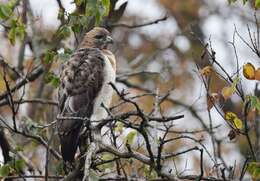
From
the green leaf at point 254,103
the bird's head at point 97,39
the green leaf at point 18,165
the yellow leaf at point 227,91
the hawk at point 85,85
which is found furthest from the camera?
the bird's head at point 97,39

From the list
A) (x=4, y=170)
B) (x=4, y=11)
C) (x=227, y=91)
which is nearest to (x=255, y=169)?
(x=227, y=91)

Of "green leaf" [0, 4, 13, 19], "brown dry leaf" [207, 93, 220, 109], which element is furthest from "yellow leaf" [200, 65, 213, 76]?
"green leaf" [0, 4, 13, 19]

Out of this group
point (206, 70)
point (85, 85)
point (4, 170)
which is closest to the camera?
point (206, 70)

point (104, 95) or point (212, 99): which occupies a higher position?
Answer: point (104, 95)

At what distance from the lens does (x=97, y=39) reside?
864 centimetres

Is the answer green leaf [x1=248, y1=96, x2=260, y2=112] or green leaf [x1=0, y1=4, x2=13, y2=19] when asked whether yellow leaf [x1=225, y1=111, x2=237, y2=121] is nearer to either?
green leaf [x1=248, y1=96, x2=260, y2=112]

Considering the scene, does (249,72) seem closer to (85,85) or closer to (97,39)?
(85,85)

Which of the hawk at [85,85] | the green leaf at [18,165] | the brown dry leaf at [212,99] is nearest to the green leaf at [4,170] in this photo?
the green leaf at [18,165]

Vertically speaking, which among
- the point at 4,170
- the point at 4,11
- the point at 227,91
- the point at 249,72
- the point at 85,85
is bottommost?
the point at 4,170

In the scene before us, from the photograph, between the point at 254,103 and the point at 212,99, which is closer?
the point at 254,103

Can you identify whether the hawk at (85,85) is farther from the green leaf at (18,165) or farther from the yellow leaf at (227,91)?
the yellow leaf at (227,91)

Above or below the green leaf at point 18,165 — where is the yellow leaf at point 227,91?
above

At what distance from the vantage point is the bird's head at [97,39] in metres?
8.62

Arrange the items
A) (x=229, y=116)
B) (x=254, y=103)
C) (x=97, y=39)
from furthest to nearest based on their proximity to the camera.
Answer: (x=97, y=39) < (x=229, y=116) < (x=254, y=103)
